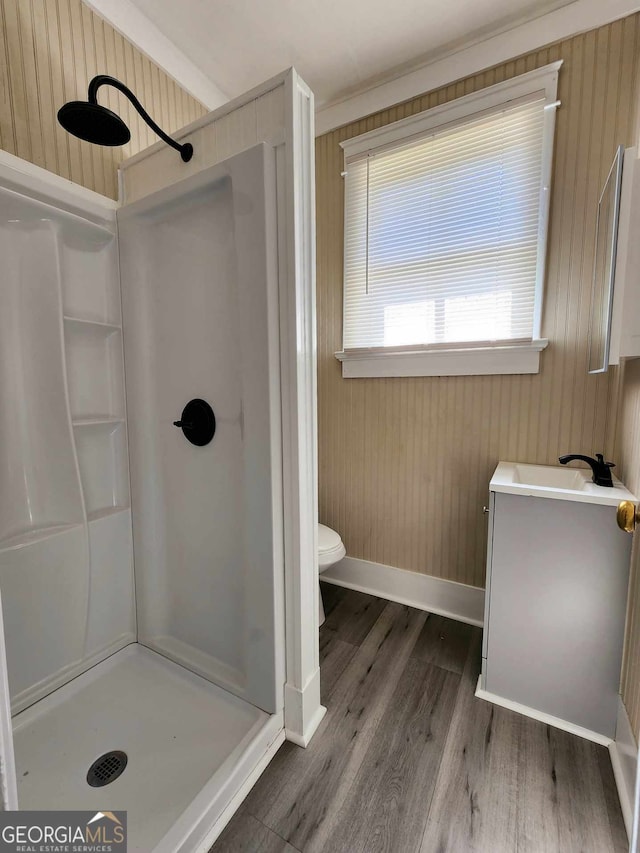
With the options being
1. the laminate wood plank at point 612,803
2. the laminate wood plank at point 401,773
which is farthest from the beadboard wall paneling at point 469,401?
the laminate wood plank at point 612,803

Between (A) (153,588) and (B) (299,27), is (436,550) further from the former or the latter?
(B) (299,27)

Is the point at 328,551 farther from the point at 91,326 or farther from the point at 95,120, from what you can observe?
the point at 95,120

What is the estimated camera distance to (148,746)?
1189mm

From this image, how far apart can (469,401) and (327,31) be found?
73.6 inches

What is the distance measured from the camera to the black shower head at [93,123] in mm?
1049

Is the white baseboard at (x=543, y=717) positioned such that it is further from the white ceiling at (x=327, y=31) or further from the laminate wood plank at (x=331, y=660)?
the white ceiling at (x=327, y=31)

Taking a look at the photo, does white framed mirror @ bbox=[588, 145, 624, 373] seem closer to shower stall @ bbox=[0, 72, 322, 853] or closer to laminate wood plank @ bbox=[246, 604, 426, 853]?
shower stall @ bbox=[0, 72, 322, 853]

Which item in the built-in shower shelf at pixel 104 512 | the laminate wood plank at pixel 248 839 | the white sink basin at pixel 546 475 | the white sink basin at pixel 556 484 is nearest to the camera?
the laminate wood plank at pixel 248 839

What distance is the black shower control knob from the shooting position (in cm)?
134

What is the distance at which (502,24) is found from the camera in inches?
63.3

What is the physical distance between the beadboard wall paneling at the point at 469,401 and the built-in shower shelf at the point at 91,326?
1172mm

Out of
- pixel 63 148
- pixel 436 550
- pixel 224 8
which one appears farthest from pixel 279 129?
pixel 436 550
